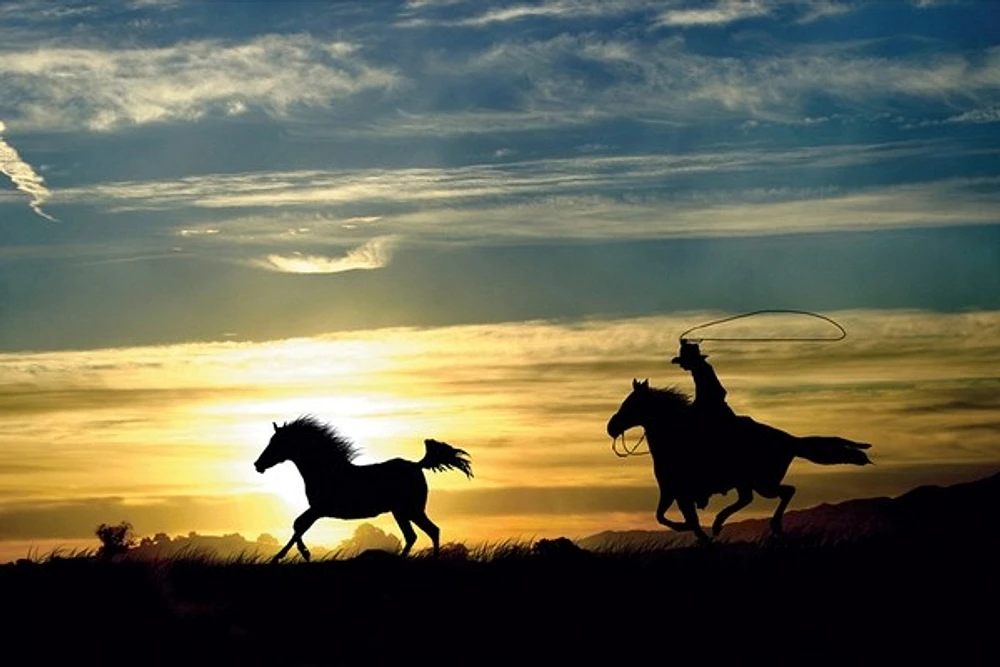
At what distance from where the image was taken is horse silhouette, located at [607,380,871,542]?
89.0 feet

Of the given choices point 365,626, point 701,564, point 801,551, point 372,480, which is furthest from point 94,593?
point 801,551

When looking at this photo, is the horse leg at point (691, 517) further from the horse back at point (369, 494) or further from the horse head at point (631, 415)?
the horse back at point (369, 494)

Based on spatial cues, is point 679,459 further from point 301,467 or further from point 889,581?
point 301,467

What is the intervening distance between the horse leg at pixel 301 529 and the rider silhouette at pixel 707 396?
19.6 ft

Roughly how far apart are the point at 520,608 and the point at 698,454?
534cm

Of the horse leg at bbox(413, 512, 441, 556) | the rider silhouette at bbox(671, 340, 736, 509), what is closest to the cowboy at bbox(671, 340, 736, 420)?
the rider silhouette at bbox(671, 340, 736, 509)

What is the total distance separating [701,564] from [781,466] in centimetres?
368

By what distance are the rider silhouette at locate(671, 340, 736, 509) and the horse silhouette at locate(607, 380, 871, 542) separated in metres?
0.02

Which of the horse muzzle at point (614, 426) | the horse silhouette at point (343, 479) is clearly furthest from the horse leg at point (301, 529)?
the horse muzzle at point (614, 426)

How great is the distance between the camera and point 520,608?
74.9 feet

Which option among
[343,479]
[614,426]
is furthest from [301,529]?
[614,426]

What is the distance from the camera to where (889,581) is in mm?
24453

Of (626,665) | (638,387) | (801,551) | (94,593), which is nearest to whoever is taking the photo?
(626,665)

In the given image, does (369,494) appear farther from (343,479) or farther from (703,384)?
(703,384)
